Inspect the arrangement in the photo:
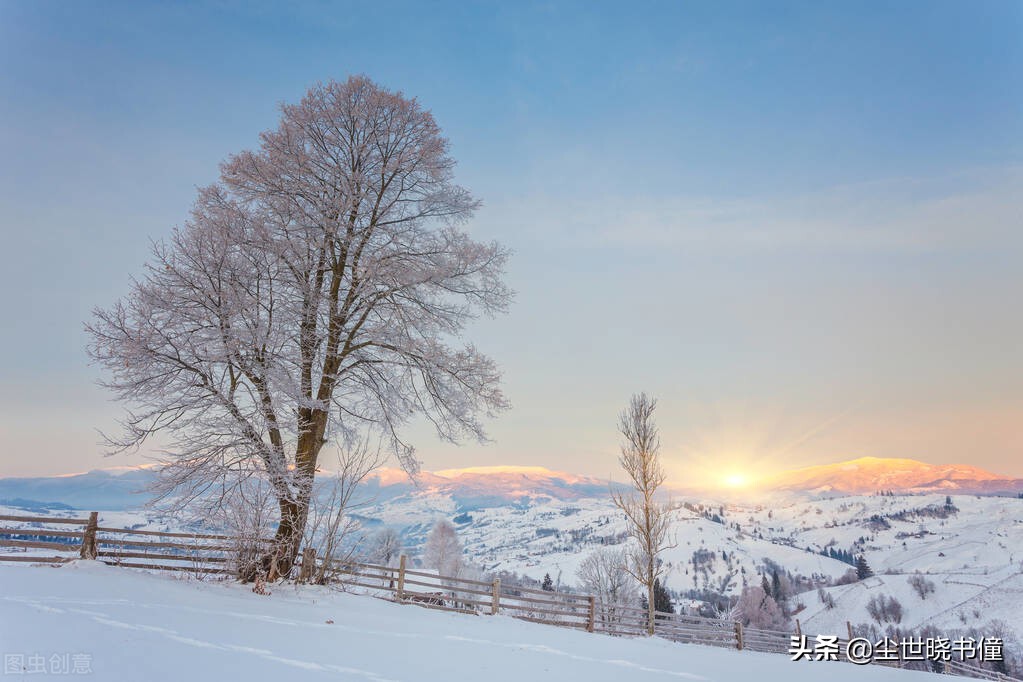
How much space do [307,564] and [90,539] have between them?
176 inches

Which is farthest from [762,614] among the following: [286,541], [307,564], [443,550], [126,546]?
[126,546]

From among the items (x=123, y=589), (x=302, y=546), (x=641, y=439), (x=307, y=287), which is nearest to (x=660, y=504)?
(x=641, y=439)

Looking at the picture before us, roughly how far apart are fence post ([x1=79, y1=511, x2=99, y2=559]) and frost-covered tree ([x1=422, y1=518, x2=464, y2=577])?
2427 inches

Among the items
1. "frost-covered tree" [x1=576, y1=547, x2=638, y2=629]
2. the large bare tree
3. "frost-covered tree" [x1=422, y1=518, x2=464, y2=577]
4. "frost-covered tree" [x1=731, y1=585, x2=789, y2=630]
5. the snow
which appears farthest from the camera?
"frost-covered tree" [x1=731, y1=585, x2=789, y2=630]

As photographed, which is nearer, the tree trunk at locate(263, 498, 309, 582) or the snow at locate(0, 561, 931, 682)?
the snow at locate(0, 561, 931, 682)

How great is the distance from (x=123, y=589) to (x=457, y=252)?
9026 millimetres

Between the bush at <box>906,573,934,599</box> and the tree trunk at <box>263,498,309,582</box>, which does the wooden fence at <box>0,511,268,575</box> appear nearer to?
the tree trunk at <box>263,498,309,582</box>

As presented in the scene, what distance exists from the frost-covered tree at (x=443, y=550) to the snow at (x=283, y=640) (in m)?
61.8

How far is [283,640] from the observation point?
7547 millimetres

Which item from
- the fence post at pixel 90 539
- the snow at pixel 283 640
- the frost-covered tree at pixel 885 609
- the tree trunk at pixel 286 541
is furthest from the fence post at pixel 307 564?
the frost-covered tree at pixel 885 609

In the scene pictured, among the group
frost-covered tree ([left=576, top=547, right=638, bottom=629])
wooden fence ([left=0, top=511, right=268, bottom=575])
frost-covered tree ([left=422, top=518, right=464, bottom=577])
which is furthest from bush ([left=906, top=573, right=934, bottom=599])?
wooden fence ([left=0, top=511, right=268, bottom=575])

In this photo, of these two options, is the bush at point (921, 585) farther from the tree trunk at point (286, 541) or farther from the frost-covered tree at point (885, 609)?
the tree trunk at point (286, 541)

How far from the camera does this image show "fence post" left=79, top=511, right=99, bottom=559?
1156 centimetres

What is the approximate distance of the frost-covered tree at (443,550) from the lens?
7156 cm
